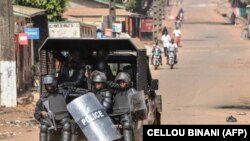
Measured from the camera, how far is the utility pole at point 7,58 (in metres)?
20.0

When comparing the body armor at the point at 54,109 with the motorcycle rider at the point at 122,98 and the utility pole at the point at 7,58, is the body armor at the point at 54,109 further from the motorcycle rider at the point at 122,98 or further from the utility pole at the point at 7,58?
the utility pole at the point at 7,58

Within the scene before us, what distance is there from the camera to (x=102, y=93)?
10.4 meters

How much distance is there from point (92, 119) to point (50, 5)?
26.6m

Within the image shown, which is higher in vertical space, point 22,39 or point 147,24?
point 22,39

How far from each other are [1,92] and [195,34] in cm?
4863

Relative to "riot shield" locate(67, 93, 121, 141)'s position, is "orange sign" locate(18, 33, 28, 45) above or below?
below

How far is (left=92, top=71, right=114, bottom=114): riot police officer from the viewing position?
33.9 ft

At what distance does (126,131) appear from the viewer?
991cm

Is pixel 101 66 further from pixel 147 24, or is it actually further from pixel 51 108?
pixel 147 24

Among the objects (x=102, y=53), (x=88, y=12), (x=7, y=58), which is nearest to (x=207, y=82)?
(x=7, y=58)

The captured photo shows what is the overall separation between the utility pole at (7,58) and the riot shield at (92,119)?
34.1ft

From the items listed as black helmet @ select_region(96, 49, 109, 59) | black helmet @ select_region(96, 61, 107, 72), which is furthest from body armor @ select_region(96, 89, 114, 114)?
→ black helmet @ select_region(96, 49, 109, 59)

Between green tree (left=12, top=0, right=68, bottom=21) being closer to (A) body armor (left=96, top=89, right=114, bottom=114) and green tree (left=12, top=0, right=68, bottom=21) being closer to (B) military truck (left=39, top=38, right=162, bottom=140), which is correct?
(B) military truck (left=39, top=38, right=162, bottom=140)

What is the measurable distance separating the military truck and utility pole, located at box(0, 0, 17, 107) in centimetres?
683
